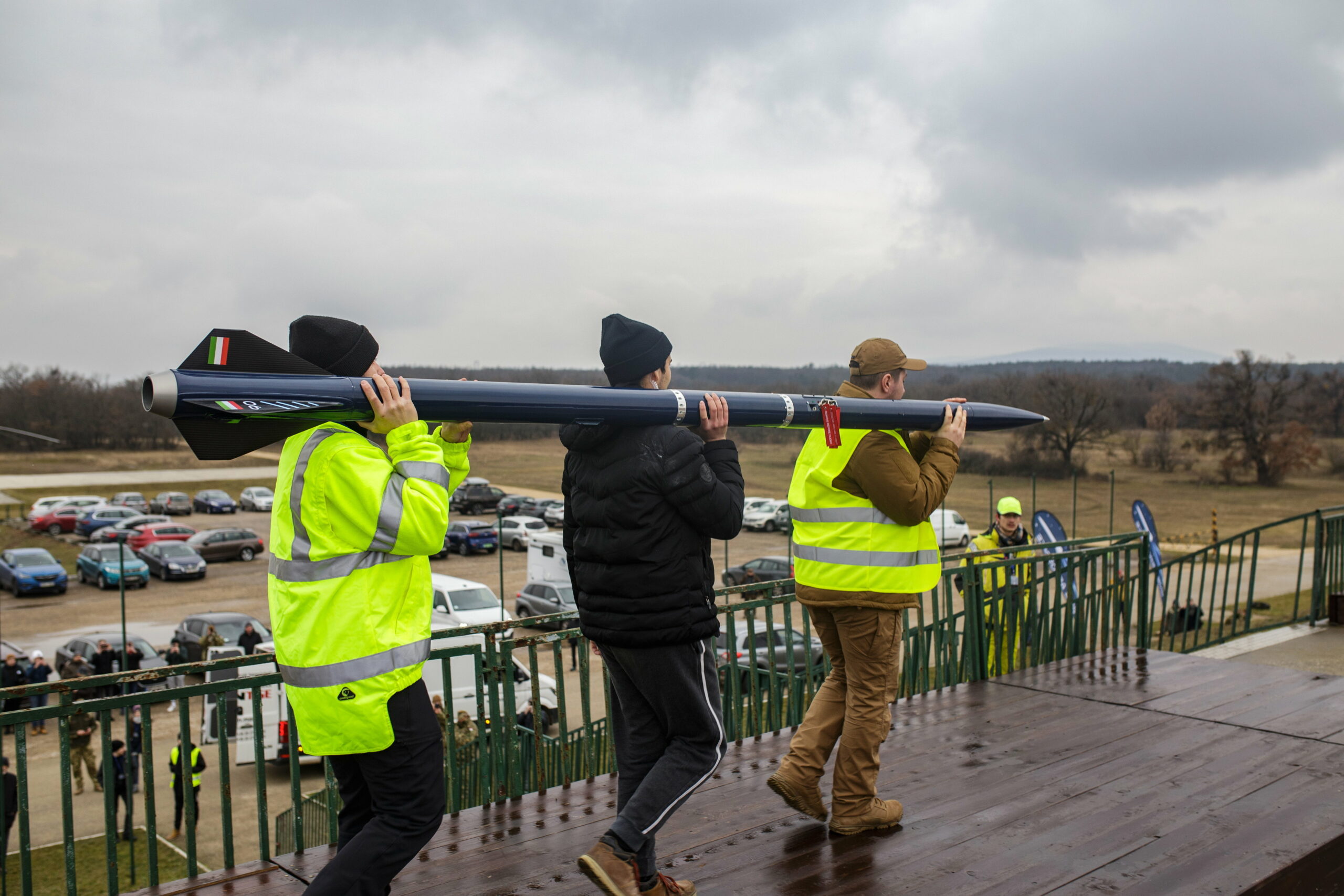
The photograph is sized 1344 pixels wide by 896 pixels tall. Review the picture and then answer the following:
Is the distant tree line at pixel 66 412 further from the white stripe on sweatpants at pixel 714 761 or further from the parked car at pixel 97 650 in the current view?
the white stripe on sweatpants at pixel 714 761

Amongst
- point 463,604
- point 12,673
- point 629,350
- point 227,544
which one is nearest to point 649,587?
point 629,350

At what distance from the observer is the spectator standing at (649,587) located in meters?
2.97

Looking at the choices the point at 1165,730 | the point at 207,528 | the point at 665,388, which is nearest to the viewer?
the point at 665,388

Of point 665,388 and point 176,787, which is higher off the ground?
point 665,388

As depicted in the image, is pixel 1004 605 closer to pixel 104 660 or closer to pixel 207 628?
pixel 104 660

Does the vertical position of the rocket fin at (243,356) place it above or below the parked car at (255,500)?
above

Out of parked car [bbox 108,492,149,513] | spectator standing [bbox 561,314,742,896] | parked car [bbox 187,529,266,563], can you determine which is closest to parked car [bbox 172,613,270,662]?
parked car [bbox 187,529,266,563]

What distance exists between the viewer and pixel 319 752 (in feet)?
8.09

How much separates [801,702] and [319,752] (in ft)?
12.0

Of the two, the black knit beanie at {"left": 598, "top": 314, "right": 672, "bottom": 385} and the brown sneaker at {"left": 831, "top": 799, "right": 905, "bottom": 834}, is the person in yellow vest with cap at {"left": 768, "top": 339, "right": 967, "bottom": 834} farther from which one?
the black knit beanie at {"left": 598, "top": 314, "right": 672, "bottom": 385}

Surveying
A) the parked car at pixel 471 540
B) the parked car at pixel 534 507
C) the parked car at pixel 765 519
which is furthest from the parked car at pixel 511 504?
the parked car at pixel 765 519

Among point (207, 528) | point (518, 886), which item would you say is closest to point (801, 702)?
point (518, 886)

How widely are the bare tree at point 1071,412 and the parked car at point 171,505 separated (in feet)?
162

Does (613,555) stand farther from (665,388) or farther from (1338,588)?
(1338,588)
